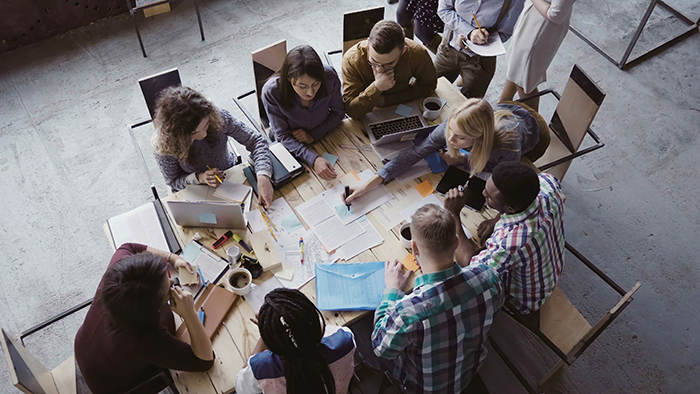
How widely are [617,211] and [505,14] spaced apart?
5.32 feet

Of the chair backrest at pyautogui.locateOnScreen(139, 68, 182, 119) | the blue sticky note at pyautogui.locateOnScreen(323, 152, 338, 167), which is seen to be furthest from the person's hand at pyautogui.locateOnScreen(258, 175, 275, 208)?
the chair backrest at pyautogui.locateOnScreen(139, 68, 182, 119)

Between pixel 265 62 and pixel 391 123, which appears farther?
pixel 265 62

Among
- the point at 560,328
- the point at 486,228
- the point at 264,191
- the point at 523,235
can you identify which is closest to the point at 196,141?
the point at 264,191

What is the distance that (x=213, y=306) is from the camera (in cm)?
207

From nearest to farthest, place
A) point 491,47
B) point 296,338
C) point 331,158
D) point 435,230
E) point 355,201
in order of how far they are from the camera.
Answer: point 296,338 < point 435,230 < point 355,201 < point 331,158 < point 491,47

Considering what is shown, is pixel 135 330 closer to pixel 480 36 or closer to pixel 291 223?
pixel 291 223

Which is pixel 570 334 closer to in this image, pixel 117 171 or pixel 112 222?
pixel 112 222

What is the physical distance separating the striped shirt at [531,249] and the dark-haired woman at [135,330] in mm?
1232

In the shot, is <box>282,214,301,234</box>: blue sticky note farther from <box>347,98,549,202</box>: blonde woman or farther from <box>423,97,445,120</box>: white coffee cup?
<box>423,97,445,120</box>: white coffee cup

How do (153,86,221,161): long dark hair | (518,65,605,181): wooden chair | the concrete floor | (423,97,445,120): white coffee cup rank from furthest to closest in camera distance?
1. the concrete floor
2. (423,97,445,120): white coffee cup
3. (518,65,605,181): wooden chair
4. (153,86,221,161): long dark hair

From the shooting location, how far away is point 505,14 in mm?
3230

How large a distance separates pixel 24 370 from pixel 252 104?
2690 millimetres

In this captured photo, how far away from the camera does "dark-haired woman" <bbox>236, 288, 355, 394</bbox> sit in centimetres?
166

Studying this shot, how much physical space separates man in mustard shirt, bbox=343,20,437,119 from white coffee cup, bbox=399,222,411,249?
81cm
